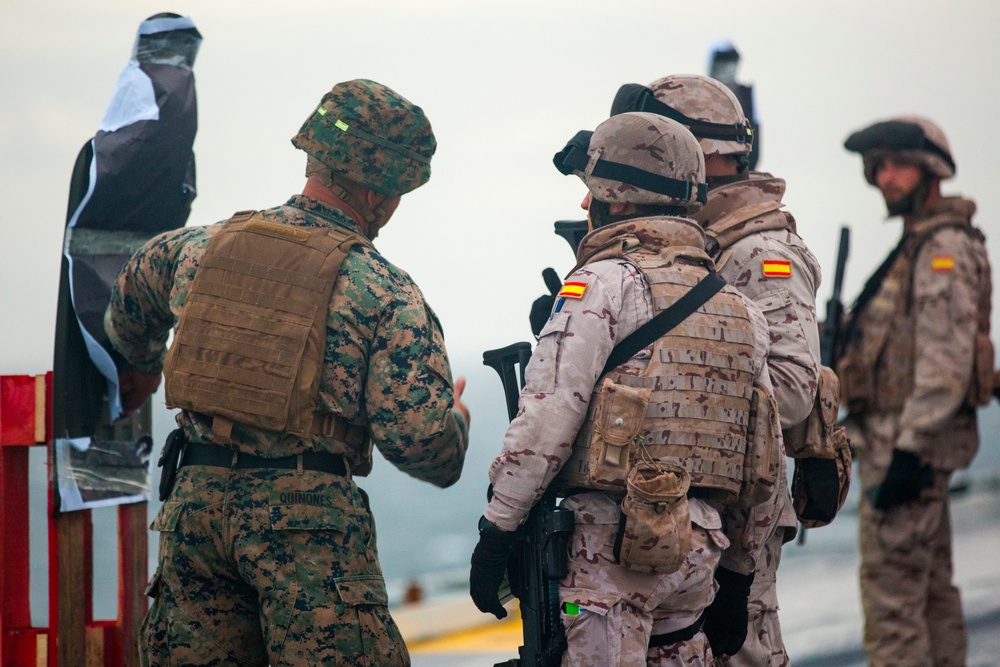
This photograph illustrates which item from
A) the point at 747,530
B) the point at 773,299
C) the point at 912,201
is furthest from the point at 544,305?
the point at 912,201

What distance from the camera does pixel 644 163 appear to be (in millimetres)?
2863

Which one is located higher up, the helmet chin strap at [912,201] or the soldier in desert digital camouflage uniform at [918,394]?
the helmet chin strap at [912,201]

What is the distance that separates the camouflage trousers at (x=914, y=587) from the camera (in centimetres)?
519

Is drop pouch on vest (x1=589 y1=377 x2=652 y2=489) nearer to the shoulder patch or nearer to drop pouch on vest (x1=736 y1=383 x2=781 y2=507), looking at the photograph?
the shoulder patch

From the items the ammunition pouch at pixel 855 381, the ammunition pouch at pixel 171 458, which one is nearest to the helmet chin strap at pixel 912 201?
the ammunition pouch at pixel 855 381

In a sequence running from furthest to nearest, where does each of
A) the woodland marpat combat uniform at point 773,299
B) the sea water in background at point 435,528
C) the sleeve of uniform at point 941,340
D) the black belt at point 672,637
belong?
1. the sea water in background at point 435,528
2. the sleeve of uniform at point 941,340
3. the woodland marpat combat uniform at point 773,299
4. the black belt at point 672,637

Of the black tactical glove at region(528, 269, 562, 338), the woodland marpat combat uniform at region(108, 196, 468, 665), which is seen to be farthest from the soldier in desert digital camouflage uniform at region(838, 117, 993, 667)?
the woodland marpat combat uniform at region(108, 196, 468, 665)

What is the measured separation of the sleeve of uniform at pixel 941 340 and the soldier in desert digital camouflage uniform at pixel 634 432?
266 cm

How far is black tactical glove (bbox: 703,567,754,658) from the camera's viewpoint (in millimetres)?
3059

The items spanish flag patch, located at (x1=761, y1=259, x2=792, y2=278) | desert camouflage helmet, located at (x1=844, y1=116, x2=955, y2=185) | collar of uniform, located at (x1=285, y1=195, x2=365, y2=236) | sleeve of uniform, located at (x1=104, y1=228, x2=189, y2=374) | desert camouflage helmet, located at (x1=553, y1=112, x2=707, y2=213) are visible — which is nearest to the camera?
desert camouflage helmet, located at (x1=553, y1=112, x2=707, y2=213)

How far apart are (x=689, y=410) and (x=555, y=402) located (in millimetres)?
318

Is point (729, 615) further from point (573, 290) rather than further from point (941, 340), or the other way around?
point (941, 340)

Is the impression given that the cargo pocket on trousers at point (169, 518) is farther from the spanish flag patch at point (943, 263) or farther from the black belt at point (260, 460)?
the spanish flag patch at point (943, 263)

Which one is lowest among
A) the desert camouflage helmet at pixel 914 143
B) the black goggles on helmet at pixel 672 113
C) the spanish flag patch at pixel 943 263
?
the spanish flag patch at pixel 943 263
